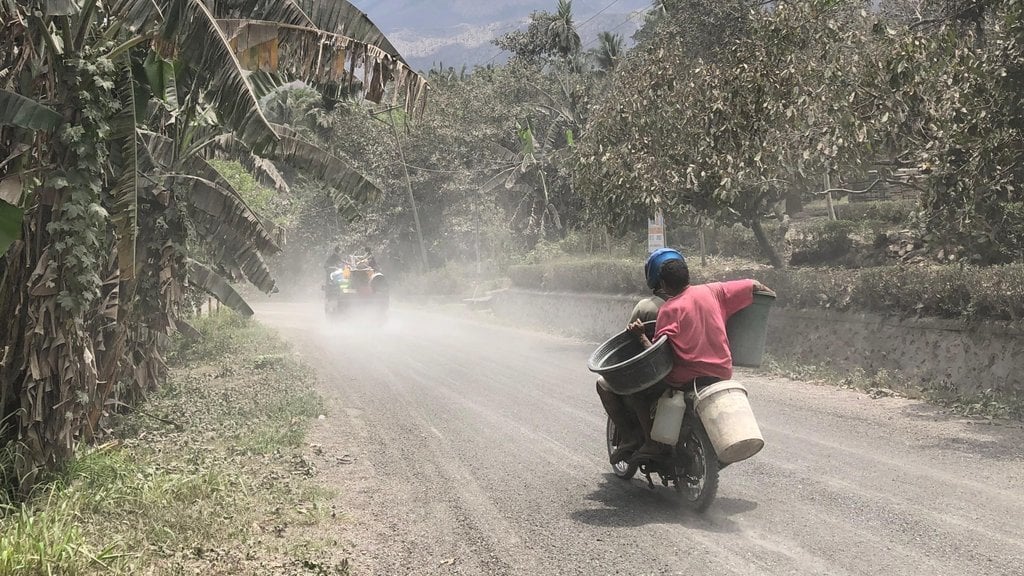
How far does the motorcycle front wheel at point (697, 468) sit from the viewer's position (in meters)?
5.97

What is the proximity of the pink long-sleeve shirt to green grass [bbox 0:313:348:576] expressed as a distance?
8.71 feet

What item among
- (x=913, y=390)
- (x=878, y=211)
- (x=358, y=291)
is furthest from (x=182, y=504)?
(x=878, y=211)

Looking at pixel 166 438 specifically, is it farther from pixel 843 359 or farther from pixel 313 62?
pixel 843 359

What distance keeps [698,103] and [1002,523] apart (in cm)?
1161

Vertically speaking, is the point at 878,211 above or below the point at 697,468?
above

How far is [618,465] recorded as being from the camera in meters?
7.21

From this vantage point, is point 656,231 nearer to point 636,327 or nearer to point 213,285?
point 213,285

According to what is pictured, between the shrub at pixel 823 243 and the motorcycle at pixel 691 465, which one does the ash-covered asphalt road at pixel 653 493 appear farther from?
the shrub at pixel 823 243

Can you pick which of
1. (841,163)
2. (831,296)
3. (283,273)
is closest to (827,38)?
(841,163)

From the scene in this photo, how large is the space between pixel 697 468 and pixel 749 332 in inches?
44.6

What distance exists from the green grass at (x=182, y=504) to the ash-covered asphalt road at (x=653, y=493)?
369mm

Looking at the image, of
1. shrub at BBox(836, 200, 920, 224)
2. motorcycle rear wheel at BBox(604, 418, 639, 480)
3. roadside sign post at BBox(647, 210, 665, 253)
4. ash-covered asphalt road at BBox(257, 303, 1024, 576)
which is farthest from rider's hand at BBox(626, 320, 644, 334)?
shrub at BBox(836, 200, 920, 224)

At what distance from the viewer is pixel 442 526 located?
6.15 meters

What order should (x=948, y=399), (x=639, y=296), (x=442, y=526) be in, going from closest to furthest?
(x=442, y=526) → (x=948, y=399) → (x=639, y=296)
